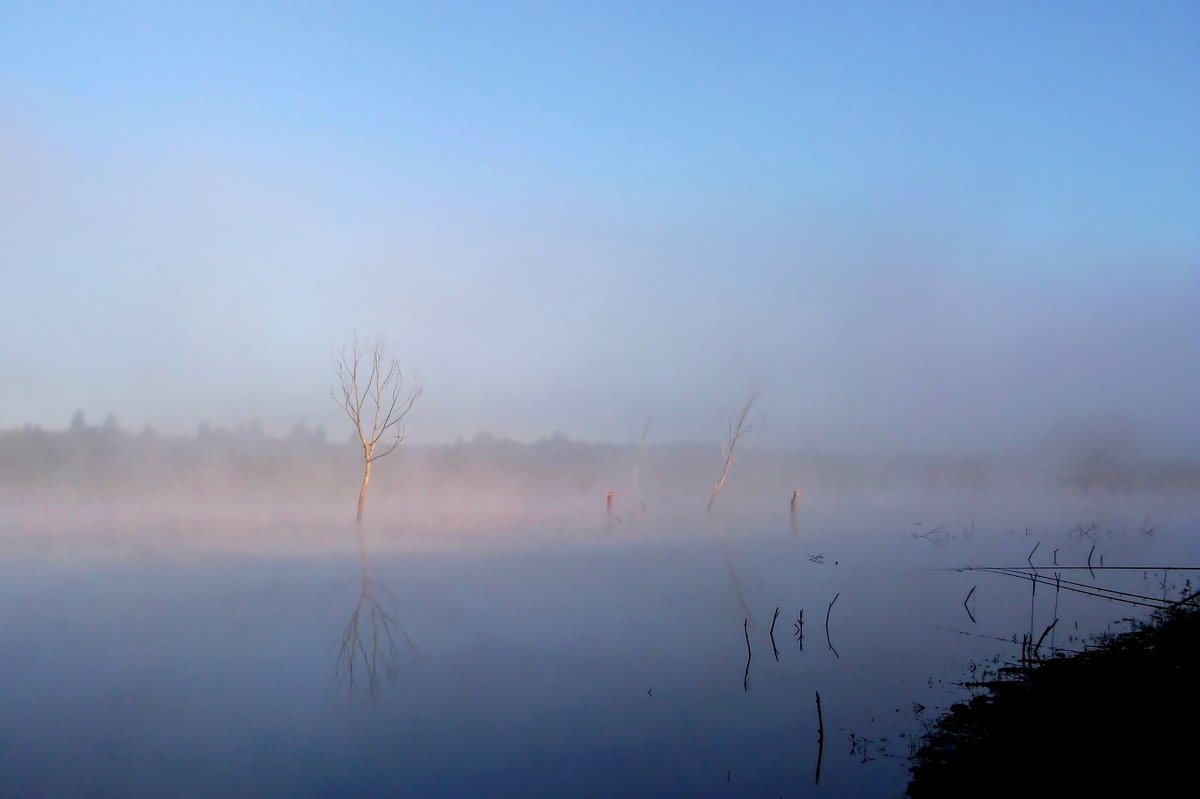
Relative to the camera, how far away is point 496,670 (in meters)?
11.0

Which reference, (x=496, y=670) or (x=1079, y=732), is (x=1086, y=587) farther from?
(x=496, y=670)

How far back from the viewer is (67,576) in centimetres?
1809

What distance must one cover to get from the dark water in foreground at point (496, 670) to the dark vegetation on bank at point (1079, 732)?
0.57 metres

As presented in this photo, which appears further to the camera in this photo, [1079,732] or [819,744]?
[819,744]

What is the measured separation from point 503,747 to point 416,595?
916 cm

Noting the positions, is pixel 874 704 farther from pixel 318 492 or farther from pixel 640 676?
pixel 318 492

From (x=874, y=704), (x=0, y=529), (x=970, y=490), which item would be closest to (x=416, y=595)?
(x=874, y=704)

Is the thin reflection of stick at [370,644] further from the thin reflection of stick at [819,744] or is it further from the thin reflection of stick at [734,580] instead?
the thin reflection of stick at [734,580]

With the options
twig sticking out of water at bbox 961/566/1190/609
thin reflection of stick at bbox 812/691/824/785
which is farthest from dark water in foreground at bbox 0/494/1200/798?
twig sticking out of water at bbox 961/566/1190/609

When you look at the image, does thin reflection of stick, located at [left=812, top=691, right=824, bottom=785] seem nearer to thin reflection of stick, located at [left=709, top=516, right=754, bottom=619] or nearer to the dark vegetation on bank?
the dark vegetation on bank

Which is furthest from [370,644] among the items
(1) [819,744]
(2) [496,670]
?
(1) [819,744]

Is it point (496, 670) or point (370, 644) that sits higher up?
point (496, 670)

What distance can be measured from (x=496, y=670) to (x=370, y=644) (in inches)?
109

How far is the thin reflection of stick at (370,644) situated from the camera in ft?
34.9
